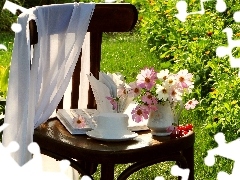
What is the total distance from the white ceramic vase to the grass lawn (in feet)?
3.17

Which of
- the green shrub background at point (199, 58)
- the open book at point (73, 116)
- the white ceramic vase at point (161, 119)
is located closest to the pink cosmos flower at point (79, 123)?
the open book at point (73, 116)

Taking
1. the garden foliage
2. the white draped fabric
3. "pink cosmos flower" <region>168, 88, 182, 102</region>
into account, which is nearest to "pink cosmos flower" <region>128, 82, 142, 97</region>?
"pink cosmos flower" <region>168, 88, 182, 102</region>

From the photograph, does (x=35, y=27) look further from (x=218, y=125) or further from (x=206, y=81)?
(x=206, y=81)

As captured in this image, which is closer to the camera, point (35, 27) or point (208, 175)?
point (35, 27)

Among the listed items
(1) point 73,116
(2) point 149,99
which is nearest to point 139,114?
(2) point 149,99

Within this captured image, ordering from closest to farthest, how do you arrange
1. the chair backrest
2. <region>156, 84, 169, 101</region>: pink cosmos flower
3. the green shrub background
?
<region>156, 84, 169, 101</region>: pink cosmos flower → the chair backrest → the green shrub background

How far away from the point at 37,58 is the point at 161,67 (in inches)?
104

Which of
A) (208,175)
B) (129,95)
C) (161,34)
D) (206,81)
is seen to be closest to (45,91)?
(129,95)

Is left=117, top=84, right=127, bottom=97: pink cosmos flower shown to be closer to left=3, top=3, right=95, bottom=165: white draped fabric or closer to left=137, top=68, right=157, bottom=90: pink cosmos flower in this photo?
left=137, top=68, right=157, bottom=90: pink cosmos flower

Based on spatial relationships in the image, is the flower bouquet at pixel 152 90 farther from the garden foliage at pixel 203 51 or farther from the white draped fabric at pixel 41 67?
the garden foliage at pixel 203 51

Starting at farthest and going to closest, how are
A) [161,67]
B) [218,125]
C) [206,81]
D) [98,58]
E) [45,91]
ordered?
[161,67] → [206,81] → [218,125] → [98,58] → [45,91]

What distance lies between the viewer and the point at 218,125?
12.1 feet

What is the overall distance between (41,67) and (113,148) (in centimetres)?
41

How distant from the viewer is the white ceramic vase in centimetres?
247
